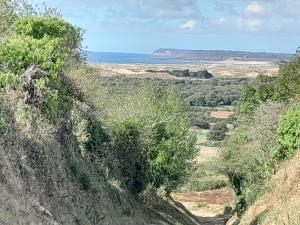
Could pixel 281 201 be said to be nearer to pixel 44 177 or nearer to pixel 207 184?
pixel 44 177

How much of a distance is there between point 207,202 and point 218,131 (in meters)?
32.1

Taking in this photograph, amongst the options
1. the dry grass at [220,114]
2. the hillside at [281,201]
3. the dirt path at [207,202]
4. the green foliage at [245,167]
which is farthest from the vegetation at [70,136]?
the dry grass at [220,114]

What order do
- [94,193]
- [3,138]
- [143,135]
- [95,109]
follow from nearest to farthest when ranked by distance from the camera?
1. [3,138]
2. [94,193]
3. [95,109]
4. [143,135]

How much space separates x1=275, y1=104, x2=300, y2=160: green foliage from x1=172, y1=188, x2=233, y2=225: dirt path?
21270 mm

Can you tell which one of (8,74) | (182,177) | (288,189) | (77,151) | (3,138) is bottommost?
(182,177)

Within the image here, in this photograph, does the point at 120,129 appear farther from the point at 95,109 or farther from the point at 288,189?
the point at 288,189

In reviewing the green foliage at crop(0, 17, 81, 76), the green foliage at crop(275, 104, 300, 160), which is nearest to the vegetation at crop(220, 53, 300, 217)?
the green foliage at crop(275, 104, 300, 160)

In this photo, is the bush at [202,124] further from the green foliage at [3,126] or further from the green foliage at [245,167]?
the green foliage at [3,126]

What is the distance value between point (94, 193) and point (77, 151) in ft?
7.09

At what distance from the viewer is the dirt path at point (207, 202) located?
57.1 meters

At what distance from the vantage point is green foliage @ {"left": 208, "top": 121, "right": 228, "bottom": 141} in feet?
310

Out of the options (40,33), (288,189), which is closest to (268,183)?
(288,189)

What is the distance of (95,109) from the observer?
3022cm

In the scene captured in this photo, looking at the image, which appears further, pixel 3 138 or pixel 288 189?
pixel 288 189
